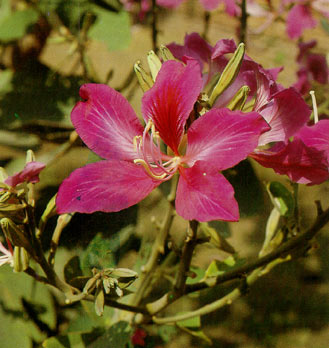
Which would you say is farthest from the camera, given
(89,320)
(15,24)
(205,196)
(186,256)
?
(15,24)

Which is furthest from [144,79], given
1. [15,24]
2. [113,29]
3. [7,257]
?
[15,24]

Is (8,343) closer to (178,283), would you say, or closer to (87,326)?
(87,326)

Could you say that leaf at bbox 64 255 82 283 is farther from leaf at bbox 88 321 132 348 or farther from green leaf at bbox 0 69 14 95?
green leaf at bbox 0 69 14 95

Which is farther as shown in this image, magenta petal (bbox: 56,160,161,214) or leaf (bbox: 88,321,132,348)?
leaf (bbox: 88,321,132,348)

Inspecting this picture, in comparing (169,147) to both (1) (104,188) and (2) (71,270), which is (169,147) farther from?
(2) (71,270)

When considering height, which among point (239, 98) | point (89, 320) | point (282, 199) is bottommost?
point (89, 320)

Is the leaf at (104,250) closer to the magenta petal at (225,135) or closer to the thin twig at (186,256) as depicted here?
the thin twig at (186,256)

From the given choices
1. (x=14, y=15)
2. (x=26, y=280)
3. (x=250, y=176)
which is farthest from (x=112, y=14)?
(x=26, y=280)

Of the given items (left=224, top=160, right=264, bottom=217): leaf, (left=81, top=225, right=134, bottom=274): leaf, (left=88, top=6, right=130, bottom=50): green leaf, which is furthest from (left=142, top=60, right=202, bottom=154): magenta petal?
(left=88, top=6, right=130, bottom=50): green leaf
